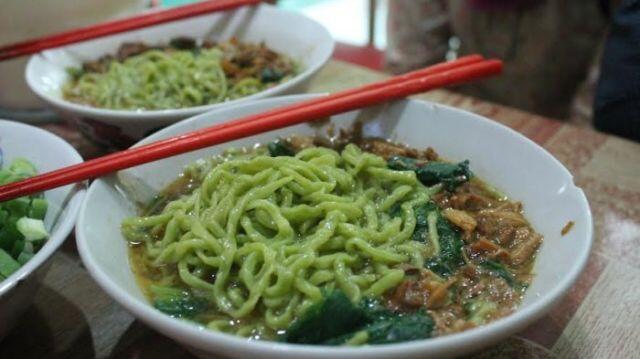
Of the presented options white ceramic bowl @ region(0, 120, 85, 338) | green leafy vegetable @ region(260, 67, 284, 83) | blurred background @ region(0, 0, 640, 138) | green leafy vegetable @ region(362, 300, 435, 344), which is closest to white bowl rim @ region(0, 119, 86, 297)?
white ceramic bowl @ region(0, 120, 85, 338)

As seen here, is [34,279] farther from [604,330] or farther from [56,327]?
[604,330]

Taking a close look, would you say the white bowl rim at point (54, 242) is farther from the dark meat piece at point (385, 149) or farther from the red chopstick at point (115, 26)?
the red chopstick at point (115, 26)

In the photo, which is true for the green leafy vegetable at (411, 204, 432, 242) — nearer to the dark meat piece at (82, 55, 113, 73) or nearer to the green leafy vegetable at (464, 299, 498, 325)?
the green leafy vegetable at (464, 299, 498, 325)

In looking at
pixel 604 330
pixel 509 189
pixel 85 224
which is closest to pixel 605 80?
pixel 509 189

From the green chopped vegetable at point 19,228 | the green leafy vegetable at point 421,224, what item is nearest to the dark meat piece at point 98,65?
the green chopped vegetable at point 19,228

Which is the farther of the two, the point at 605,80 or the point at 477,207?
the point at 605,80

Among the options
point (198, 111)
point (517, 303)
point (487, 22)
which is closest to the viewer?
point (517, 303)

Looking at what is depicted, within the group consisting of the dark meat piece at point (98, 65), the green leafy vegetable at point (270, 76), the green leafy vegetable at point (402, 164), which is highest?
the green leafy vegetable at point (402, 164)
